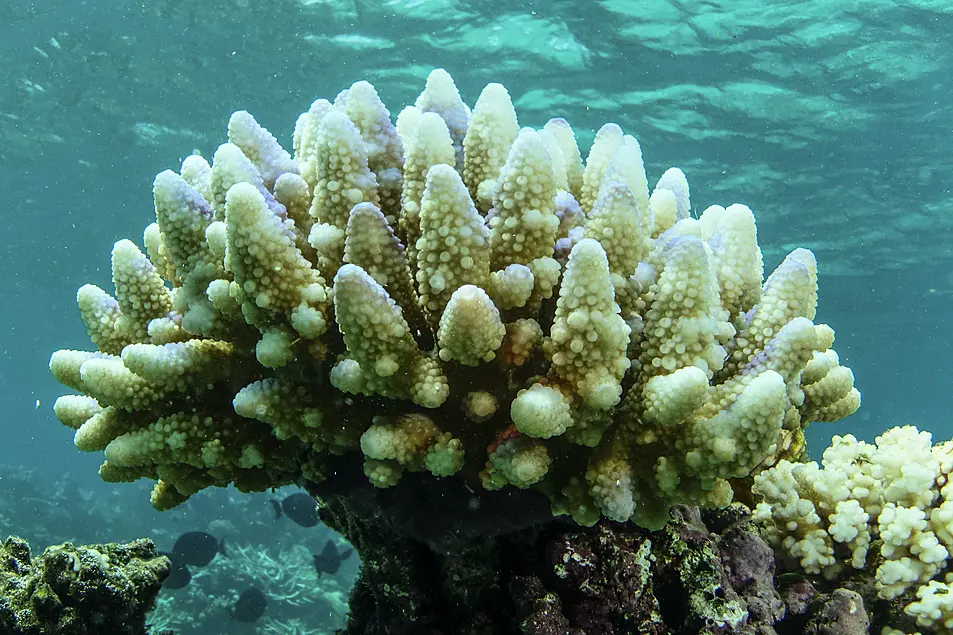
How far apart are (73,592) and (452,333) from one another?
8.51ft

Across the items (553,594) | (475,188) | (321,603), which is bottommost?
(321,603)

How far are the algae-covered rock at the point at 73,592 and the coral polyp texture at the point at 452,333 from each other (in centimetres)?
97

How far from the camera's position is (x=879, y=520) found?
2.66 meters

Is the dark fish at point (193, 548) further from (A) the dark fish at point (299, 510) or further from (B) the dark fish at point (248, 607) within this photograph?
(A) the dark fish at point (299, 510)

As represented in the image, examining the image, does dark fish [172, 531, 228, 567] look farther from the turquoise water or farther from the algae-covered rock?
the turquoise water

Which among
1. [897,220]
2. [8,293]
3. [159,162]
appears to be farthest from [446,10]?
[8,293]

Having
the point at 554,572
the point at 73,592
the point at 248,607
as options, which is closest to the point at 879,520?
the point at 554,572

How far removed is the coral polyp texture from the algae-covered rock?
0.97 metres

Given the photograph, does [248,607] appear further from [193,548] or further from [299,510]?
[299,510]

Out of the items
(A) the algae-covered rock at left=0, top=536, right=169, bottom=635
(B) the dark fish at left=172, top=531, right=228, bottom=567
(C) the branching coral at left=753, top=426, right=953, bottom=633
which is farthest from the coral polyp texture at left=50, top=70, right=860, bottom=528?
(B) the dark fish at left=172, top=531, right=228, bottom=567

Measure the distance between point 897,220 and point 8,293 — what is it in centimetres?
4986

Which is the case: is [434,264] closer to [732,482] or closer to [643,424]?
[643,424]

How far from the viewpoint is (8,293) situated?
131 feet

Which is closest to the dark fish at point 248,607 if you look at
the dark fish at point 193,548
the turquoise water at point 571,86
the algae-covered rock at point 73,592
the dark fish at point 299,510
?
the dark fish at point 193,548
